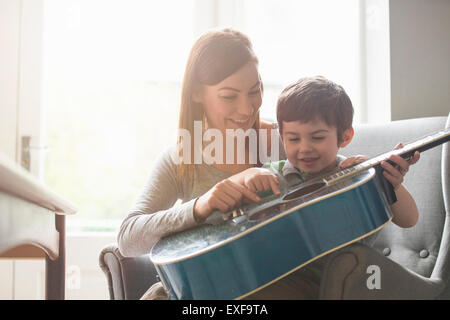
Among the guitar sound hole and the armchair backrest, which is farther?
the armchair backrest

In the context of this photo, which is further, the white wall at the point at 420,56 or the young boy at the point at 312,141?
the white wall at the point at 420,56

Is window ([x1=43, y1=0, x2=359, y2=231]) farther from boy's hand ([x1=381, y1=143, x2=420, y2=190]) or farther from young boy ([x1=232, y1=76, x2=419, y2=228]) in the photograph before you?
boy's hand ([x1=381, y1=143, x2=420, y2=190])

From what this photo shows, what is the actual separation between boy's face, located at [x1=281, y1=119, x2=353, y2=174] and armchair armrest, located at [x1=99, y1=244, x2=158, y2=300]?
1.16 ft

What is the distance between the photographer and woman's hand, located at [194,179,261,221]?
0.65m

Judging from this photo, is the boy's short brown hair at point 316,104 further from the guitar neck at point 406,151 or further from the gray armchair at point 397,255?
the gray armchair at point 397,255

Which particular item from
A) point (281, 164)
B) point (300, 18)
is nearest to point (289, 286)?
point (281, 164)

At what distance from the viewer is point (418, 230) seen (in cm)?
88

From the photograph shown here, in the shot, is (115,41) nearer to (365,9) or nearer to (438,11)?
(365,9)

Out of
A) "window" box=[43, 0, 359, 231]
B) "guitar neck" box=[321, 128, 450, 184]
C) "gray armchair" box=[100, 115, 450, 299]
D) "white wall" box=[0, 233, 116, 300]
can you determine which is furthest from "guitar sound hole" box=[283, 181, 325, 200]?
"white wall" box=[0, 233, 116, 300]

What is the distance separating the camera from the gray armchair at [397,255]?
56cm

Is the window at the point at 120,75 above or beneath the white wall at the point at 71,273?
above

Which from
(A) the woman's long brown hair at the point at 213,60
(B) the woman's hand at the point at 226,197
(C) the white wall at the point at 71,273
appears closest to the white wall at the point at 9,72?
(C) the white wall at the point at 71,273

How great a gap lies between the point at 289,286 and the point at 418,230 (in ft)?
1.36

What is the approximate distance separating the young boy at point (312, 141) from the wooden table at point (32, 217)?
31 centimetres
